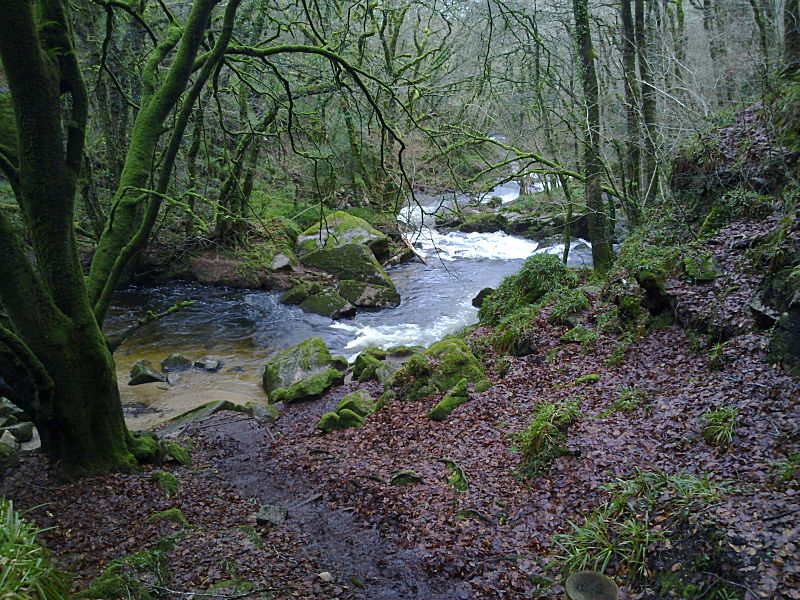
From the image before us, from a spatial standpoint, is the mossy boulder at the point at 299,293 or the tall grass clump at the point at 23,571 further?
the mossy boulder at the point at 299,293

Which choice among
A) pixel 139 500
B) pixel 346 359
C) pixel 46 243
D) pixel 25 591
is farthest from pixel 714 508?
pixel 346 359

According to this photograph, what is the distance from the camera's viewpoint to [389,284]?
17.8 m

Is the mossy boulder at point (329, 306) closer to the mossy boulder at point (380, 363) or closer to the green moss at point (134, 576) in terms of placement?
the mossy boulder at point (380, 363)

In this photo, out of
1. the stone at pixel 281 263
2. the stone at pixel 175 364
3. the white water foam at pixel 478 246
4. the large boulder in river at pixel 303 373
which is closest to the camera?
the large boulder in river at pixel 303 373

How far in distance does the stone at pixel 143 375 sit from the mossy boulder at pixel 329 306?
5300 millimetres

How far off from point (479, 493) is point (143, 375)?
27.7 ft

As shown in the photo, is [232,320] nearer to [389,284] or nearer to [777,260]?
[389,284]

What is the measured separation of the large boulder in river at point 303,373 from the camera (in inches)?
411

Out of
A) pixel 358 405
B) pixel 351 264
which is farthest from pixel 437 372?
pixel 351 264

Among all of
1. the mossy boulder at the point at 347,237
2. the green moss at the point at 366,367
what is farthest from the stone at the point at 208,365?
the mossy boulder at the point at 347,237

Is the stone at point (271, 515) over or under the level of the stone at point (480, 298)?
under

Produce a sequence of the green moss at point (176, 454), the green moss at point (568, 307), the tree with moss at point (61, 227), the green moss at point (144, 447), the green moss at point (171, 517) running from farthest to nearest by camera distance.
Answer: the green moss at point (568, 307)
the green moss at point (176, 454)
the green moss at point (144, 447)
the green moss at point (171, 517)
the tree with moss at point (61, 227)

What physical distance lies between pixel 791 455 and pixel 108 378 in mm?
6269

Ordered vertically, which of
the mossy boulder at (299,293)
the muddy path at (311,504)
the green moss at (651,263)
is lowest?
the muddy path at (311,504)
